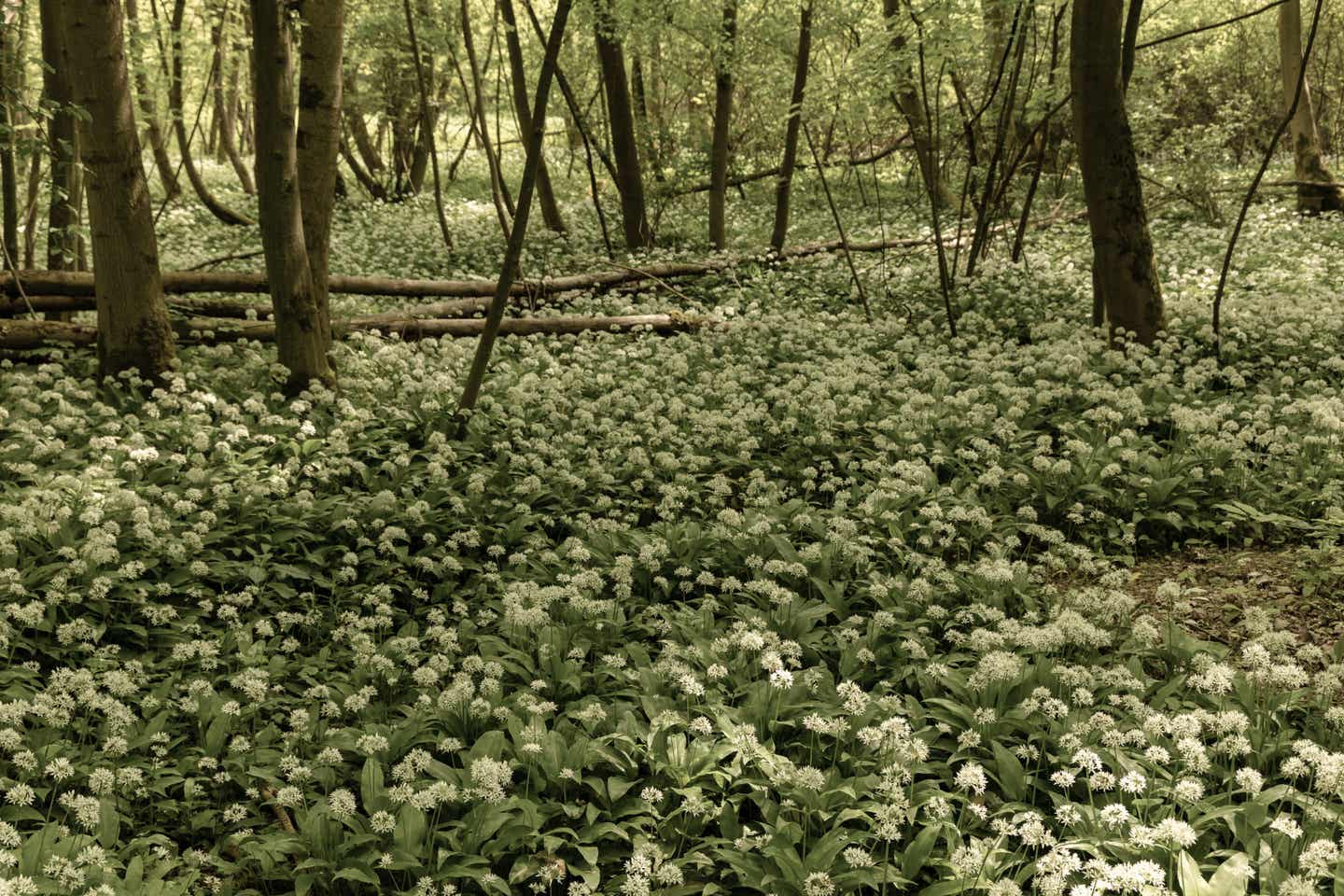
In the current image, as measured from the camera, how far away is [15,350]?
8625mm

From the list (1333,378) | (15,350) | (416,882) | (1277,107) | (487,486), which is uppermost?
(1277,107)

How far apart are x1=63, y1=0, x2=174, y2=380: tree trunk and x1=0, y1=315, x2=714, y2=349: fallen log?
1224mm

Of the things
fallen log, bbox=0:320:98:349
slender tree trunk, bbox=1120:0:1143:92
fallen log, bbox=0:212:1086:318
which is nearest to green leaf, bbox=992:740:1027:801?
slender tree trunk, bbox=1120:0:1143:92

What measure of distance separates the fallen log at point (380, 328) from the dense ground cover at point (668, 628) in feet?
1.30

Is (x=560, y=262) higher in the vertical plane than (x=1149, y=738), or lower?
higher

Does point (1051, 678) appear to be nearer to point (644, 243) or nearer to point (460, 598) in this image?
point (460, 598)

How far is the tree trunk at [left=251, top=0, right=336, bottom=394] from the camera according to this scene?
744cm

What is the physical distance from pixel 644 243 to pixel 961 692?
12.8m

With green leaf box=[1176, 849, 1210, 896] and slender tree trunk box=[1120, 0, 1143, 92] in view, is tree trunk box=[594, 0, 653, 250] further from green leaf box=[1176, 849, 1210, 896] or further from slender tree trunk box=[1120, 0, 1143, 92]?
green leaf box=[1176, 849, 1210, 896]

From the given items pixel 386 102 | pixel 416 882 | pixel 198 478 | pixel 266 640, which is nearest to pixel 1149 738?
pixel 416 882

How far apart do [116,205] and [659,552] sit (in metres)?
5.35

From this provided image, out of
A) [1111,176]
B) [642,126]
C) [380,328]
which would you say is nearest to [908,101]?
[642,126]

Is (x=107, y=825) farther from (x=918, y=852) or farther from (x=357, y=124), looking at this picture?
(x=357, y=124)

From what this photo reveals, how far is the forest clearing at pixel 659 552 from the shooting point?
11.8 feet
